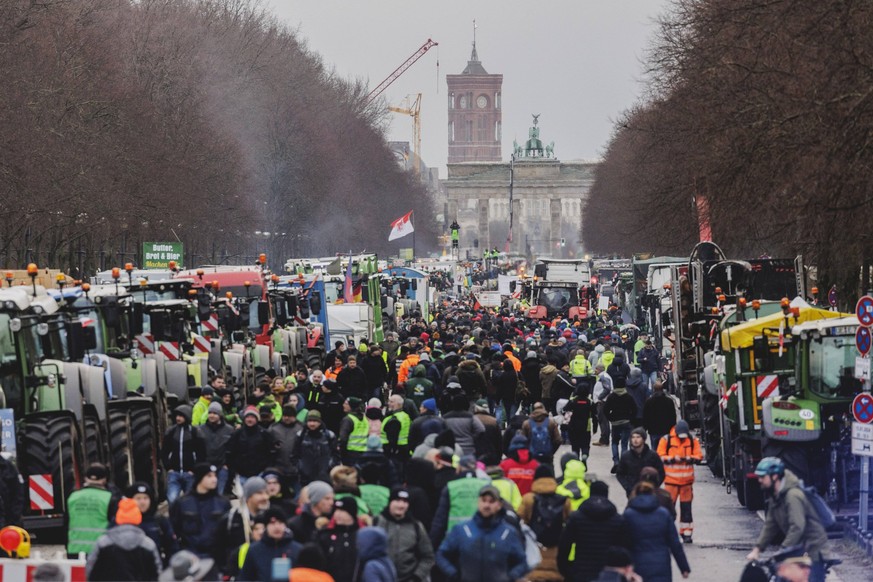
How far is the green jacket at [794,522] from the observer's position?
15.1 m

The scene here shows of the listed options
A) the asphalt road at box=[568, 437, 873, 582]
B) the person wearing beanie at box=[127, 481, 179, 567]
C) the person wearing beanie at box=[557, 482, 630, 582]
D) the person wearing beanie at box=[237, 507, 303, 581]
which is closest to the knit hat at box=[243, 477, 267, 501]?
the person wearing beanie at box=[127, 481, 179, 567]

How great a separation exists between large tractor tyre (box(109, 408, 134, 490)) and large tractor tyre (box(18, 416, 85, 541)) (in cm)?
165

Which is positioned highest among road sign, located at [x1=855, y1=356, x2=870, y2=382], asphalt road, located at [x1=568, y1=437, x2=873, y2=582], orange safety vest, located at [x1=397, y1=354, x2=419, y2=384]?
road sign, located at [x1=855, y1=356, x2=870, y2=382]

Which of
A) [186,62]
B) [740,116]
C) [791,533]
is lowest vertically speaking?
[791,533]

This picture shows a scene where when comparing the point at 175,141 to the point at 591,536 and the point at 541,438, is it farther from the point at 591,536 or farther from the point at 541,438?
the point at 591,536

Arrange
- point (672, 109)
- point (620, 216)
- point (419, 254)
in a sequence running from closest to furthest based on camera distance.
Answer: point (672, 109)
point (620, 216)
point (419, 254)

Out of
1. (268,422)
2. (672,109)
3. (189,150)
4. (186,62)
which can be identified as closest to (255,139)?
(186,62)

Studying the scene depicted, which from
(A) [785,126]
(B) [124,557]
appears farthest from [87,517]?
(A) [785,126]

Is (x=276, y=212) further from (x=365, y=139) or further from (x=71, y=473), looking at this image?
(x=71, y=473)

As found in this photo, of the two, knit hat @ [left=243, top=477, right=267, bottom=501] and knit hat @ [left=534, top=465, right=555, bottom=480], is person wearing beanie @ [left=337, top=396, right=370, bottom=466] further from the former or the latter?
knit hat @ [left=243, top=477, right=267, bottom=501]

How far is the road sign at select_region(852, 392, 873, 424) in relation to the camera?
63.1ft

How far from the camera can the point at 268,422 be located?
812 inches

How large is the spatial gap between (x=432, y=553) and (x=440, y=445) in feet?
12.9

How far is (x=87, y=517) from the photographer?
15250mm
